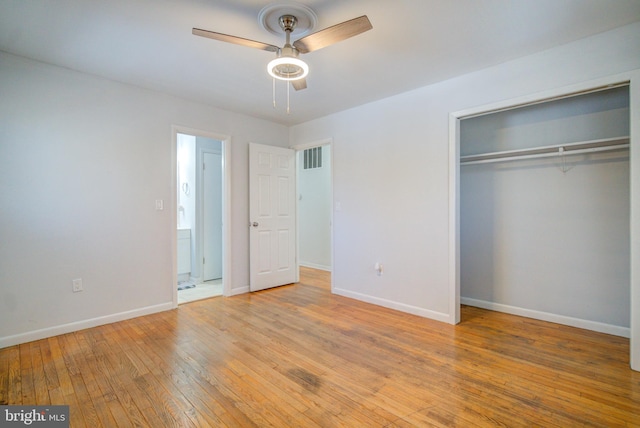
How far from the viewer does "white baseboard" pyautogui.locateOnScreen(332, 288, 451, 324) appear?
3.22 m

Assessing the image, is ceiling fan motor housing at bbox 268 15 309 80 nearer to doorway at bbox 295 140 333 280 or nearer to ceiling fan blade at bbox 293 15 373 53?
ceiling fan blade at bbox 293 15 373 53

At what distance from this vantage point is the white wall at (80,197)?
8.74 ft

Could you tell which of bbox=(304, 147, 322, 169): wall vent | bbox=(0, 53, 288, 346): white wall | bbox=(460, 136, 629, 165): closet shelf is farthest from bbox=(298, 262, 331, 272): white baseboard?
bbox=(460, 136, 629, 165): closet shelf

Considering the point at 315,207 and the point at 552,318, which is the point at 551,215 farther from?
the point at 315,207

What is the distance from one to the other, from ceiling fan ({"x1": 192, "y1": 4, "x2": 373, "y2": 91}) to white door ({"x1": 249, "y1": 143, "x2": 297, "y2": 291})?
230 cm

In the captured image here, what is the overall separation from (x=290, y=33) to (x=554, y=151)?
9.55 ft

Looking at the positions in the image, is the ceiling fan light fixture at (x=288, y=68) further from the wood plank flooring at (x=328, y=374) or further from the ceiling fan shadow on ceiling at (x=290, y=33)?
the wood plank flooring at (x=328, y=374)

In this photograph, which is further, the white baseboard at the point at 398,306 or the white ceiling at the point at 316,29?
the white baseboard at the point at 398,306

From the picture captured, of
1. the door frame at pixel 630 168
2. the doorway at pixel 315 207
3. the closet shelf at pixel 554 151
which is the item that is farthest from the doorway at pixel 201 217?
the closet shelf at pixel 554 151

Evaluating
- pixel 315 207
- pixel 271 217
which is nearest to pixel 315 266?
pixel 315 207

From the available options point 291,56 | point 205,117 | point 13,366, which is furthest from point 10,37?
point 13,366

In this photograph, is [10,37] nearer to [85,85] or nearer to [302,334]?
[85,85]

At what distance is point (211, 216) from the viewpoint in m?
5.03

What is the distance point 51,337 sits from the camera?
9.21 feet
